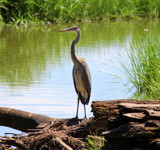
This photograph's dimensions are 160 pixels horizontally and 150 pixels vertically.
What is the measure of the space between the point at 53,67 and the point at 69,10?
31.8ft

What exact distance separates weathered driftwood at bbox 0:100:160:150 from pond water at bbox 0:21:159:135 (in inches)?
36.9

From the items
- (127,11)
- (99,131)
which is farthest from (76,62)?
(127,11)

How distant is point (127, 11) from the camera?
23250mm

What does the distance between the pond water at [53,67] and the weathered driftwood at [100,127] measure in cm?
94

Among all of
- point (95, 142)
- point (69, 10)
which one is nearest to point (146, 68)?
point (95, 142)

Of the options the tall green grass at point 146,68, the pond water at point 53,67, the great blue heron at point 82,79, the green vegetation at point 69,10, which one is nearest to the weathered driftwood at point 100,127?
the pond water at point 53,67

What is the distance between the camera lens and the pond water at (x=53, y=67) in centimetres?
798

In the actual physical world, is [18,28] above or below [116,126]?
above

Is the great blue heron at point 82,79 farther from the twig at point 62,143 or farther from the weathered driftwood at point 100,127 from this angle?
the twig at point 62,143

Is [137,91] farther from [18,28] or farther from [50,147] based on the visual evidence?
[18,28]

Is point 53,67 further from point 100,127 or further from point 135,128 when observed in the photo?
point 135,128

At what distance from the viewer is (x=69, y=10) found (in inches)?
805

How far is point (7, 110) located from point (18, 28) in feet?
44.1

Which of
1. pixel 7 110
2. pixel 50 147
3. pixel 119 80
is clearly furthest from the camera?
pixel 119 80
